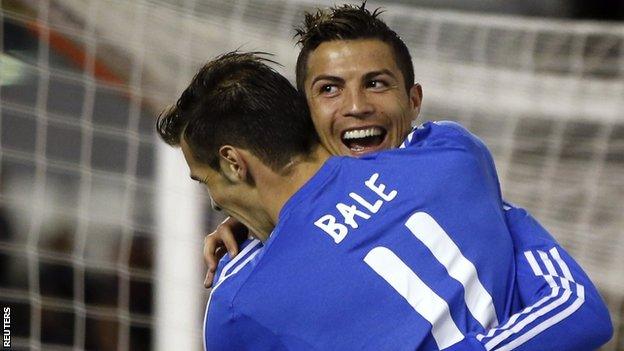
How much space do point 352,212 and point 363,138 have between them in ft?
1.01

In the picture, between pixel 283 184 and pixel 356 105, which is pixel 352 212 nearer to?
pixel 283 184

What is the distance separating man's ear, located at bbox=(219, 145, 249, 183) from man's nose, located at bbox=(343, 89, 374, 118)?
0.24m

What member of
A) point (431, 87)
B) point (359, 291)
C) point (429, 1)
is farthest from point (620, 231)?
point (359, 291)

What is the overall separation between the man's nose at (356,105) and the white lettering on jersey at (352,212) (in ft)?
0.75

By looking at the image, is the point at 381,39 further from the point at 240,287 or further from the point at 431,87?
the point at 431,87

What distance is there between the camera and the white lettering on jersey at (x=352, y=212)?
2004 mm

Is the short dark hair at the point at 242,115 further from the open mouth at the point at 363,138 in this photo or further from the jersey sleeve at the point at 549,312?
the jersey sleeve at the point at 549,312

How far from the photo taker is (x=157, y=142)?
13.5ft

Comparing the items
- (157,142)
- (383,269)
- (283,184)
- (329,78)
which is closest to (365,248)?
A: (383,269)

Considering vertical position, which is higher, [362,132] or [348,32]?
[348,32]

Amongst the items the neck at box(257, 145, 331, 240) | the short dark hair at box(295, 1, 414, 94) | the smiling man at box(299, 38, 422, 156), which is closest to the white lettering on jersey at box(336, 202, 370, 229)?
the neck at box(257, 145, 331, 240)

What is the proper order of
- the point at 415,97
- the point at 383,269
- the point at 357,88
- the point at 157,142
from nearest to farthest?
the point at 383,269 < the point at 357,88 < the point at 415,97 < the point at 157,142

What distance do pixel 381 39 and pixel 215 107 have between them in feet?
1.19

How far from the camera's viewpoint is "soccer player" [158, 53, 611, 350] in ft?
6.44
